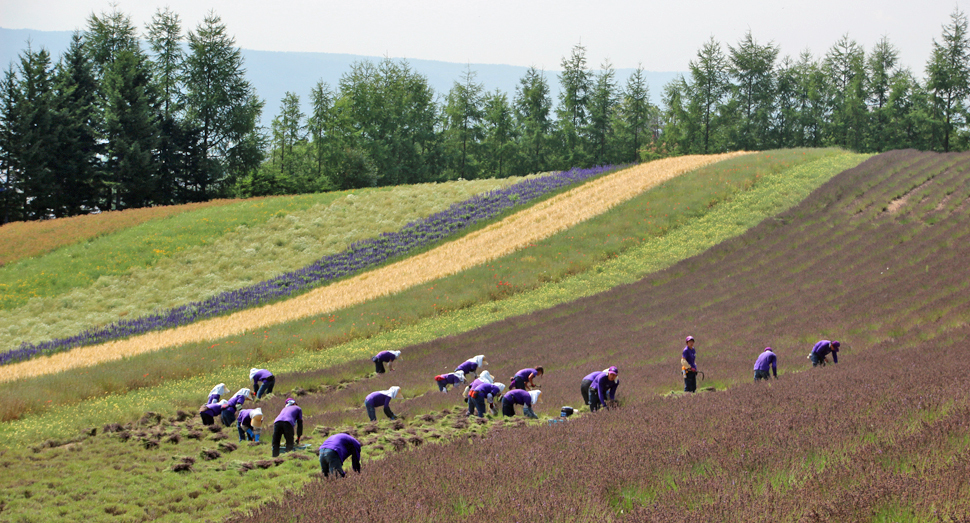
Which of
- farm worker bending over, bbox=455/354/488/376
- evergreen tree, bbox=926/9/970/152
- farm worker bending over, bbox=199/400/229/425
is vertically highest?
evergreen tree, bbox=926/9/970/152

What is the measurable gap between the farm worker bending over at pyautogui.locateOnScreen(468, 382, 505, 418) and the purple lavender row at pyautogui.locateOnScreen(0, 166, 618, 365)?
76.7 feet

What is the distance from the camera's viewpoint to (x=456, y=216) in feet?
159

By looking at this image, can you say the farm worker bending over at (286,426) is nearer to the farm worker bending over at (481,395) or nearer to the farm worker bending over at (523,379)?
the farm worker bending over at (481,395)

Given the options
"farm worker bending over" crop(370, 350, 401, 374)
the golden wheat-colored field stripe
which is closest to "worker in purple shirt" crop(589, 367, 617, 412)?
"farm worker bending over" crop(370, 350, 401, 374)

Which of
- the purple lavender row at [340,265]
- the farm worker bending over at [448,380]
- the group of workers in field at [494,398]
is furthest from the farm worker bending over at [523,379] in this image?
the purple lavender row at [340,265]

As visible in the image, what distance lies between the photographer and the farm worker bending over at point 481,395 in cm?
1432

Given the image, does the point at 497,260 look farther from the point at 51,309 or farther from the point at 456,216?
the point at 51,309

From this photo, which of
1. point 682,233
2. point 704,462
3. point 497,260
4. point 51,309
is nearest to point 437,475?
point 704,462

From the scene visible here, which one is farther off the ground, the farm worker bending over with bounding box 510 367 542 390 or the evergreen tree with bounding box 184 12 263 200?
the evergreen tree with bounding box 184 12 263 200

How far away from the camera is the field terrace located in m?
5.48

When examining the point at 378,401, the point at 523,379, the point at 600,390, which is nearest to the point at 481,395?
the point at 523,379

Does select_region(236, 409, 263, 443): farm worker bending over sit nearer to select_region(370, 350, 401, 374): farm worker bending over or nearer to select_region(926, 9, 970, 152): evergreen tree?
select_region(370, 350, 401, 374): farm worker bending over

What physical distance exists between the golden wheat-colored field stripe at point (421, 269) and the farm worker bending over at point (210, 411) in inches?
425

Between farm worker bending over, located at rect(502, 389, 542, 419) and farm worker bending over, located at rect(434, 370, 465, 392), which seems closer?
farm worker bending over, located at rect(502, 389, 542, 419)
